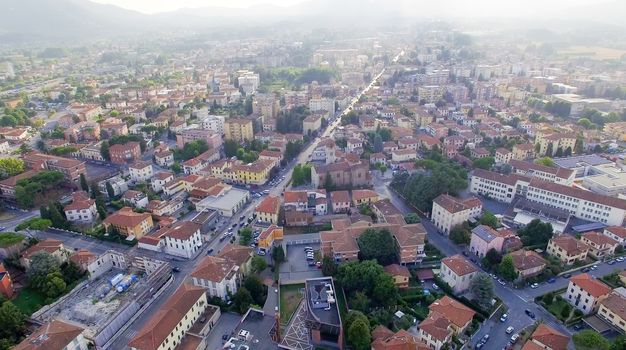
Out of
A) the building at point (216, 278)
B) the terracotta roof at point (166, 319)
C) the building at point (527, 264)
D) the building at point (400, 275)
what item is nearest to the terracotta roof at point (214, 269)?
the building at point (216, 278)

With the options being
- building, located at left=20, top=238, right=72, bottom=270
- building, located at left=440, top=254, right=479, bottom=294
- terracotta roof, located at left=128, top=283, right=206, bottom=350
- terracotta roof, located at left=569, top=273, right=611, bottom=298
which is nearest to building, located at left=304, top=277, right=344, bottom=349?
terracotta roof, located at left=128, top=283, right=206, bottom=350

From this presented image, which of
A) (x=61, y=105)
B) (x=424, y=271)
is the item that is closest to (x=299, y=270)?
(x=424, y=271)

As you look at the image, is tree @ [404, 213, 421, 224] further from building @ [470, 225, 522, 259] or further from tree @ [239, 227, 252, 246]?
tree @ [239, 227, 252, 246]

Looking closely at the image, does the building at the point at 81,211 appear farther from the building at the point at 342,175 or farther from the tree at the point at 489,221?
the tree at the point at 489,221

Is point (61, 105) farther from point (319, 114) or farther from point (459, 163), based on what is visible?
point (459, 163)

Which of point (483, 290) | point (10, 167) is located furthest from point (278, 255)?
point (10, 167)

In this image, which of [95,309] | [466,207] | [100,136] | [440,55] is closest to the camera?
[95,309]

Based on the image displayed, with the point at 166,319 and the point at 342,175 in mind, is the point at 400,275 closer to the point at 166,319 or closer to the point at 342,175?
the point at 166,319
